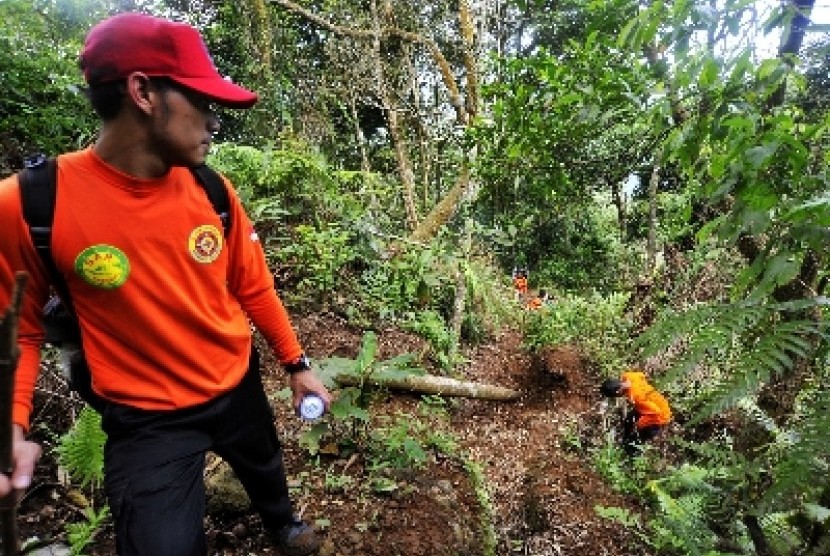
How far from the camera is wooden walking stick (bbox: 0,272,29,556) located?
0.62 m

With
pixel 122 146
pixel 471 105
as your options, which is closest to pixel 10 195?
pixel 122 146

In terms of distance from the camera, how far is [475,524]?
4.18 metres

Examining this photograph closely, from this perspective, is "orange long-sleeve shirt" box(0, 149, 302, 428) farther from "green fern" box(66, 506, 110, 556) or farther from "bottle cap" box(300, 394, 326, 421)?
"green fern" box(66, 506, 110, 556)

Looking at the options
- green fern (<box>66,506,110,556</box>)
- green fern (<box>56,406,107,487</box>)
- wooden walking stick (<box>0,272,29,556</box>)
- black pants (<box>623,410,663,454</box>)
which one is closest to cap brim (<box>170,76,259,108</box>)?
wooden walking stick (<box>0,272,29,556</box>)

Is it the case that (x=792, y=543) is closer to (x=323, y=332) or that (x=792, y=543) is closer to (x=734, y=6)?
(x=734, y=6)

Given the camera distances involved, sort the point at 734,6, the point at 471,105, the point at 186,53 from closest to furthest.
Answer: the point at 734,6 → the point at 186,53 → the point at 471,105

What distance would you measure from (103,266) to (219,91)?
764 millimetres

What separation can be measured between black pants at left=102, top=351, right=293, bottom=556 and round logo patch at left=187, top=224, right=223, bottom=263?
0.62 m

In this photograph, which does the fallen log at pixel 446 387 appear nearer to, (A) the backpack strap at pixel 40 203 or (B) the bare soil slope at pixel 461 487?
(B) the bare soil slope at pixel 461 487

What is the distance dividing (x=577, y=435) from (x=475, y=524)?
3250mm

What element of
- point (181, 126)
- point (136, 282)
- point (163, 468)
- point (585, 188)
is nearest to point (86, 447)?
point (163, 468)

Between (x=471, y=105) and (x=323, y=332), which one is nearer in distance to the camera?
(x=323, y=332)

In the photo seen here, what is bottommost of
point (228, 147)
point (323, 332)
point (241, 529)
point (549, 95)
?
point (323, 332)

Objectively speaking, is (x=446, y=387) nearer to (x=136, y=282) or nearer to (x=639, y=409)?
(x=639, y=409)
